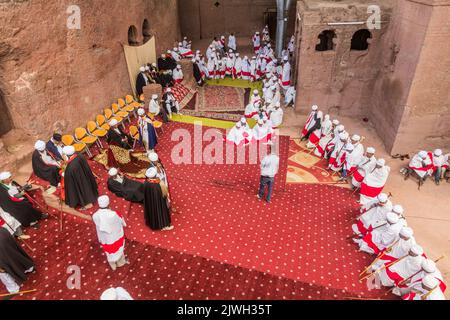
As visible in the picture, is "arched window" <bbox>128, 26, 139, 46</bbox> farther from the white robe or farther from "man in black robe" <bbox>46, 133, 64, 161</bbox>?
the white robe

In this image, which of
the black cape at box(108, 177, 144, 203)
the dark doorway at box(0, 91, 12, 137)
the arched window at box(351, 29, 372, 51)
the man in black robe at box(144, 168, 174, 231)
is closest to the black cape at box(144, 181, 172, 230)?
the man in black robe at box(144, 168, 174, 231)

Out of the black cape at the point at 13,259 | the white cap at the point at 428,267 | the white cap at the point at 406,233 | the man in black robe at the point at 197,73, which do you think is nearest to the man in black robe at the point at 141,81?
the man in black robe at the point at 197,73

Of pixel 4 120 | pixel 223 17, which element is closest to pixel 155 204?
pixel 4 120

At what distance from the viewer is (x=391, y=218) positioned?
17.3 feet

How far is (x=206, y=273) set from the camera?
5.36 meters

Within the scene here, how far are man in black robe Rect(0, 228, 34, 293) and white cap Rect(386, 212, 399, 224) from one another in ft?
18.9

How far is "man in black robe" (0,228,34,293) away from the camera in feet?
15.1

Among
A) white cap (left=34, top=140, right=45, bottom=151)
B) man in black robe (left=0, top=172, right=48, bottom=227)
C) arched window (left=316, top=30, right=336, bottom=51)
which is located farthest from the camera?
arched window (left=316, top=30, right=336, bottom=51)

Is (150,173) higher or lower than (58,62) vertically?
lower

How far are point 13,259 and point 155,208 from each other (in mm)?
2234

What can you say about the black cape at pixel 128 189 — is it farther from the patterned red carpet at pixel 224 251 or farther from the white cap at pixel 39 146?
the white cap at pixel 39 146

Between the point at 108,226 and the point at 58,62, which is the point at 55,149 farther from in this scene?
the point at 108,226

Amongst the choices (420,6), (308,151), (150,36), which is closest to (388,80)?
(420,6)

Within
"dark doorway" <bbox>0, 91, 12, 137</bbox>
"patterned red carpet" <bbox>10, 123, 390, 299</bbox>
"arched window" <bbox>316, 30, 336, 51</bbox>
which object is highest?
"arched window" <bbox>316, 30, 336, 51</bbox>
